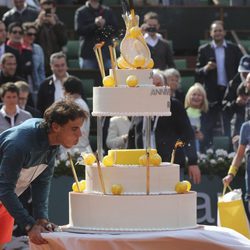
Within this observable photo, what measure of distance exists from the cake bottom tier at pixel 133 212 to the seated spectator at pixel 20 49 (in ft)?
24.3

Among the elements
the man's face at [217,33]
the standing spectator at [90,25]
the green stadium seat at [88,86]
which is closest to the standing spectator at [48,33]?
the standing spectator at [90,25]

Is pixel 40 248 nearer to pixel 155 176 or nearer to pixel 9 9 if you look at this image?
pixel 155 176

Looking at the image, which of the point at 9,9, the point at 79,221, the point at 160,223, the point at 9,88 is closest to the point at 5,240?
the point at 79,221

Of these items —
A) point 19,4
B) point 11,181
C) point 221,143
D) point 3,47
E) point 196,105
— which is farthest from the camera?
point 19,4

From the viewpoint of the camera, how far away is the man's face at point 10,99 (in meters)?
13.5

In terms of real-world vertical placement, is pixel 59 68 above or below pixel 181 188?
above

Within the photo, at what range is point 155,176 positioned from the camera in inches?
362

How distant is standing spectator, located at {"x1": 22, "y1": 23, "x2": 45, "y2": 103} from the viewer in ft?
54.6

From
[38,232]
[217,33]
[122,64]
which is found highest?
[217,33]

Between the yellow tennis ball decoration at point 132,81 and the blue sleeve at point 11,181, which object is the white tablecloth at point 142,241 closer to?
the blue sleeve at point 11,181

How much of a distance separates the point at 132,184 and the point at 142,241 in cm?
56

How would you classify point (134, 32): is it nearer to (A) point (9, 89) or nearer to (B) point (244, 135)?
(B) point (244, 135)

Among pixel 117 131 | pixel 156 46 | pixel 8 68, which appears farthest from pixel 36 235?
pixel 156 46

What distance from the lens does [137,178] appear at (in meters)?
9.17
